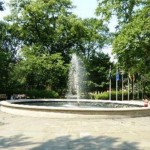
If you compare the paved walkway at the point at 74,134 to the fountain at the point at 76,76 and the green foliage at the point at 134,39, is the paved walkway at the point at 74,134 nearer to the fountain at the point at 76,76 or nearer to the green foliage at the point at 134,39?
the green foliage at the point at 134,39

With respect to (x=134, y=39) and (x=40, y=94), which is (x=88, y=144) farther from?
(x=40, y=94)

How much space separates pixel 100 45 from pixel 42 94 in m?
18.8

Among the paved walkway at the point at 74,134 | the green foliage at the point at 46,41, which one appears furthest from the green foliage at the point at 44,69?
the paved walkway at the point at 74,134

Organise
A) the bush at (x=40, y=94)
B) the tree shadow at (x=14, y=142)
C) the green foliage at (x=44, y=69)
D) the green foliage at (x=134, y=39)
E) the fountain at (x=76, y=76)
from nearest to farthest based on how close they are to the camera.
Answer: the tree shadow at (x=14, y=142) < the green foliage at (x=134, y=39) < the bush at (x=40, y=94) < the green foliage at (x=44, y=69) < the fountain at (x=76, y=76)

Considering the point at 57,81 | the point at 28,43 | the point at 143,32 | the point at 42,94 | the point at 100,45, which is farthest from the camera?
the point at 100,45

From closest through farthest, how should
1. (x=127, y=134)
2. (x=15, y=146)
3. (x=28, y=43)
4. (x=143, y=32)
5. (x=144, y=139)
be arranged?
(x=15, y=146)
(x=144, y=139)
(x=127, y=134)
(x=143, y=32)
(x=28, y=43)

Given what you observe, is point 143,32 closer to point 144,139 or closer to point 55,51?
point 55,51

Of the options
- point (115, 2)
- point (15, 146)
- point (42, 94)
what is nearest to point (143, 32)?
point (115, 2)

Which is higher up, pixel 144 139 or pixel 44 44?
pixel 44 44

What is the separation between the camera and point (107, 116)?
17.1m

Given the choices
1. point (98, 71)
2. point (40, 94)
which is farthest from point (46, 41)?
point (40, 94)

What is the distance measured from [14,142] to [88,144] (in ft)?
7.73

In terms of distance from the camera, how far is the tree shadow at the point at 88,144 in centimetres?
992

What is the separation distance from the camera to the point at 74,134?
40.3ft
